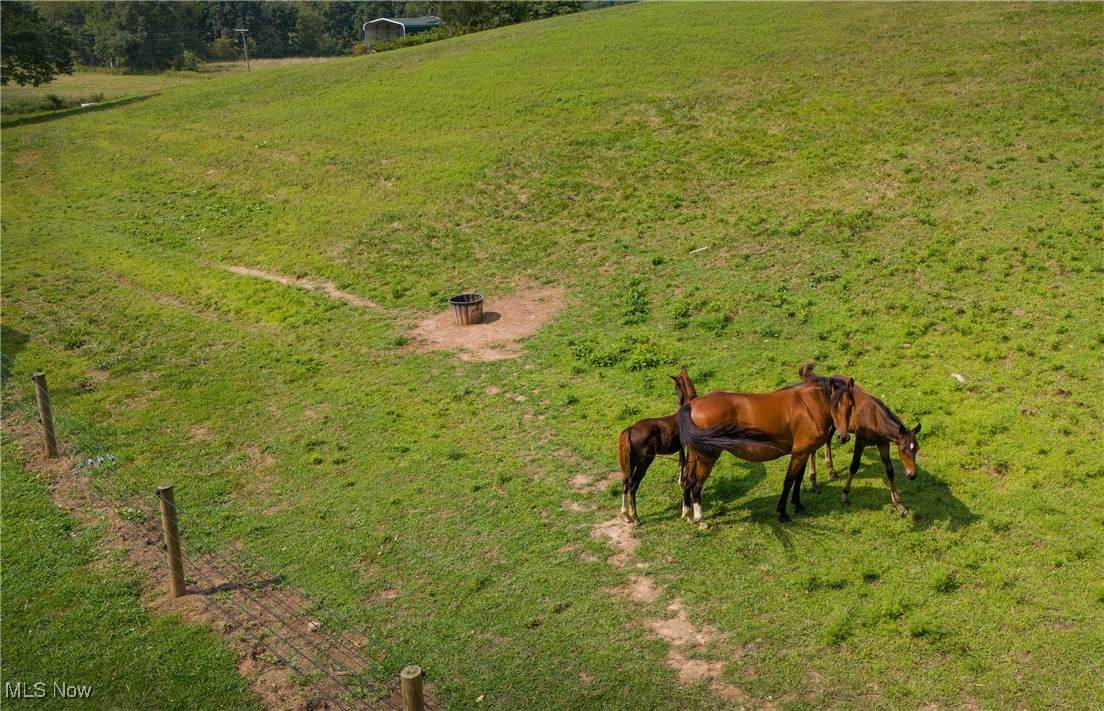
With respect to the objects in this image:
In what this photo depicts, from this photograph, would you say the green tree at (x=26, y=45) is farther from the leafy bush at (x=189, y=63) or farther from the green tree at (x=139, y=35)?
the green tree at (x=139, y=35)

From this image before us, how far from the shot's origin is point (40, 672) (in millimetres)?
7590

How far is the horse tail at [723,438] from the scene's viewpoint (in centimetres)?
877

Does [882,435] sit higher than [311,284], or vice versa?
[311,284]

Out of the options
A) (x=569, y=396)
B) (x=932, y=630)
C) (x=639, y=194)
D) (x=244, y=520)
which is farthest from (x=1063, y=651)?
(x=639, y=194)

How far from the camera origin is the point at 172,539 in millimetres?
8422

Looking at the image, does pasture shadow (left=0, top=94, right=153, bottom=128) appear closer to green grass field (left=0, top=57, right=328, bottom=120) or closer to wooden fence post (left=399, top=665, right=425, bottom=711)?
green grass field (left=0, top=57, right=328, bottom=120)

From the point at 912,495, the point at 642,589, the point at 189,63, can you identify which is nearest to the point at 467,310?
the point at 642,589

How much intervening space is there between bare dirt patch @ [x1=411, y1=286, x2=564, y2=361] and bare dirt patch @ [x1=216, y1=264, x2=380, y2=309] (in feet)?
7.27

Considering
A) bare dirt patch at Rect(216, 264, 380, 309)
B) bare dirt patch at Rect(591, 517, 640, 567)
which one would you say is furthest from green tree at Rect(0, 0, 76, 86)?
bare dirt patch at Rect(591, 517, 640, 567)

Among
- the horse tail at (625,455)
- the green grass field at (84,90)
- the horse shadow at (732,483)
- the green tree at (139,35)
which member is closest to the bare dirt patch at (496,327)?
the horse shadow at (732,483)

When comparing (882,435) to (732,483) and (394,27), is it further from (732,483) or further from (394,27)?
(394,27)

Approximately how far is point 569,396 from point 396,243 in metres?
10.7

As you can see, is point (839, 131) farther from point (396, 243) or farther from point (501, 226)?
point (396, 243)

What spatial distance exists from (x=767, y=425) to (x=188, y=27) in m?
105
